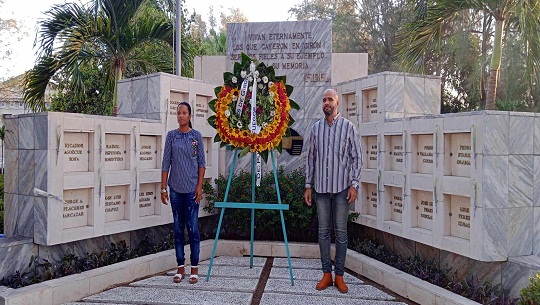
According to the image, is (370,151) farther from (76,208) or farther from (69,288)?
(69,288)

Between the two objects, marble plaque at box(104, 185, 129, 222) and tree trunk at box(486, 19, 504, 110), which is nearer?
marble plaque at box(104, 185, 129, 222)

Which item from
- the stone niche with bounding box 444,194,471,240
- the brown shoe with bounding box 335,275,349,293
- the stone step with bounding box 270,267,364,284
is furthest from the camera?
the stone step with bounding box 270,267,364,284

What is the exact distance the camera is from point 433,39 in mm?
8484

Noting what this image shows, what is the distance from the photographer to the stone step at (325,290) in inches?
193

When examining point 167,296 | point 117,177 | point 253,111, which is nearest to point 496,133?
point 253,111

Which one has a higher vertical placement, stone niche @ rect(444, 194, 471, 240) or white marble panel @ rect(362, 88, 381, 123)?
white marble panel @ rect(362, 88, 381, 123)

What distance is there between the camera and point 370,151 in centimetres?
638

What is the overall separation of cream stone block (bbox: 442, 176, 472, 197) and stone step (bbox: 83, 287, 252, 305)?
2126 mm

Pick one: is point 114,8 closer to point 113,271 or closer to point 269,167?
point 269,167

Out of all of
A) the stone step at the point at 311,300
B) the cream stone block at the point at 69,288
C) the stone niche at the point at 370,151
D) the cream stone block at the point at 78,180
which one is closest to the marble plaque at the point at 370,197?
the stone niche at the point at 370,151

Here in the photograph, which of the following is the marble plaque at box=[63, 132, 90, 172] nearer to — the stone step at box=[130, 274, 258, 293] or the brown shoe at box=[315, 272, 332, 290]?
the stone step at box=[130, 274, 258, 293]

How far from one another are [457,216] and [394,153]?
4.18 ft

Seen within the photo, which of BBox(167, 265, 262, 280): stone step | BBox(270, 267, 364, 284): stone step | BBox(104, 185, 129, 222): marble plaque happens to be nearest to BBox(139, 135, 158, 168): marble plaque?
BBox(104, 185, 129, 222): marble plaque

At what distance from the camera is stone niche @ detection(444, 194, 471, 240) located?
460 cm
